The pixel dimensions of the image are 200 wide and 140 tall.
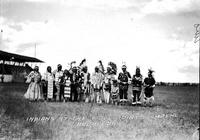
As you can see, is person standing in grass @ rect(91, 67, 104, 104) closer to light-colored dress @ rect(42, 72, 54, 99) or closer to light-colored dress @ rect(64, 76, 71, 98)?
light-colored dress @ rect(64, 76, 71, 98)

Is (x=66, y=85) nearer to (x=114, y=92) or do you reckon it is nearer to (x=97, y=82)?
(x=97, y=82)

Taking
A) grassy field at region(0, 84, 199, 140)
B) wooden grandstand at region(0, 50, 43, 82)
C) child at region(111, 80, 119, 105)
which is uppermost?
wooden grandstand at region(0, 50, 43, 82)

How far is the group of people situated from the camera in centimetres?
1433

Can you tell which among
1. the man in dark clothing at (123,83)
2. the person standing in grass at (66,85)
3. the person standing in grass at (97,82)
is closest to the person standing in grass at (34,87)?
the person standing in grass at (66,85)

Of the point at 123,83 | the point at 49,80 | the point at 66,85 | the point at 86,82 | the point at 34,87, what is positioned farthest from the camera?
the point at 86,82

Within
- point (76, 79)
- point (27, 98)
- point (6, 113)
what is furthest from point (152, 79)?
point (6, 113)

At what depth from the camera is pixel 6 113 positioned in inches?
368

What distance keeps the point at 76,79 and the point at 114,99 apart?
232cm

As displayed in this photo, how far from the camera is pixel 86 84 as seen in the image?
616 inches

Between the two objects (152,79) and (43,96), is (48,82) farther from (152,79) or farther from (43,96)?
(152,79)

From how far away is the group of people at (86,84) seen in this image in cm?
1433

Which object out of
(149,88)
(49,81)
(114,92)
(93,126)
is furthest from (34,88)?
(93,126)

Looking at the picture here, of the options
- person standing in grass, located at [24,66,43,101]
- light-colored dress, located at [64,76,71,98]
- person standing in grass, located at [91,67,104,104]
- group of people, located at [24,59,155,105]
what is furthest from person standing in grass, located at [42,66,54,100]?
person standing in grass, located at [91,67,104,104]

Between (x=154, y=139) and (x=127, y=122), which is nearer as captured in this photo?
(x=154, y=139)
